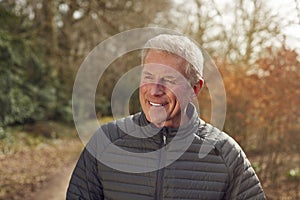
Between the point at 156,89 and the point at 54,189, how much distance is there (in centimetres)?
627

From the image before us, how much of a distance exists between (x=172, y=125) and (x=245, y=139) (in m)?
7.96

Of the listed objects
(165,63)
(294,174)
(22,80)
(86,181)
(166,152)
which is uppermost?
(165,63)

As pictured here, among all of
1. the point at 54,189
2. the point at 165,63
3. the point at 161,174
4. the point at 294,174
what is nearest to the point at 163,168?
the point at 161,174

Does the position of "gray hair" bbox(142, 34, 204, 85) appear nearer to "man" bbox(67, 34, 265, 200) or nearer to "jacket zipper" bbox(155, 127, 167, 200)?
"man" bbox(67, 34, 265, 200)

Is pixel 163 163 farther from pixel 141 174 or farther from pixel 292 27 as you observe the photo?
pixel 292 27

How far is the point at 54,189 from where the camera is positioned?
779 cm

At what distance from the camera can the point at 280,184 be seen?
315 inches

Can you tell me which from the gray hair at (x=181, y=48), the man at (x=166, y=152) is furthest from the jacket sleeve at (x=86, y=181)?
the gray hair at (x=181, y=48)

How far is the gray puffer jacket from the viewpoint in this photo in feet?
6.61

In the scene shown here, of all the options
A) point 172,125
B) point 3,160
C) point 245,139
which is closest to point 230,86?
point 245,139

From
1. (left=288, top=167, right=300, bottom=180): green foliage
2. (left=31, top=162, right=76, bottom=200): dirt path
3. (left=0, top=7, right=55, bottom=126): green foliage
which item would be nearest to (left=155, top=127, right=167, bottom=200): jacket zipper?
(left=31, top=162, right=76, bottom=200): dirt path

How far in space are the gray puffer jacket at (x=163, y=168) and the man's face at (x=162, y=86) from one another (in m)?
0.08

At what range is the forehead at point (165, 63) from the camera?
1971mm

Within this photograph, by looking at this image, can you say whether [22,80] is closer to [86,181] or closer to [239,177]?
[86,181]
